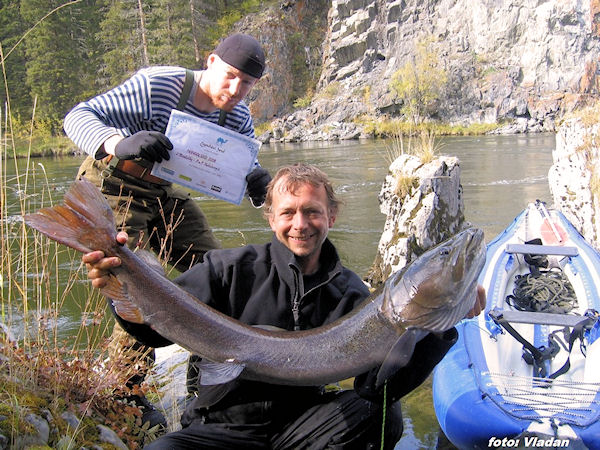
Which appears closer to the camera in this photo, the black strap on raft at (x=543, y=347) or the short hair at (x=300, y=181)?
the short hair at (x=300, y=181)

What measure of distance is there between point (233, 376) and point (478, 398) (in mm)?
2229

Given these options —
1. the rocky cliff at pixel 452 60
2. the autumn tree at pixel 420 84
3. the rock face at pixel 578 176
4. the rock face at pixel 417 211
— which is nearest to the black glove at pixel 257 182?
the rock face at pixel 417 211

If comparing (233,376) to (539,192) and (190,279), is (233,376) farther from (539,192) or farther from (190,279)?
(539,192)

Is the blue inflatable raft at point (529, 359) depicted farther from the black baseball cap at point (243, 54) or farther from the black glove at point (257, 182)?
the black baseball cap at point (243, 54)

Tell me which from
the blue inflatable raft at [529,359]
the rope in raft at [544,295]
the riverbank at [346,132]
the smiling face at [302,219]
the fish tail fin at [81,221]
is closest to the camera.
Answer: the fish tail fin at [81,221]

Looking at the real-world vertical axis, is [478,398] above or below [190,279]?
below

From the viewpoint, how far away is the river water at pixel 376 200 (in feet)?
16.0

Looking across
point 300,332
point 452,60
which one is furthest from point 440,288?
point 452,60

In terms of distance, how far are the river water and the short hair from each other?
167 cm

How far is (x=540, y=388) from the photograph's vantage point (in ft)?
12.9

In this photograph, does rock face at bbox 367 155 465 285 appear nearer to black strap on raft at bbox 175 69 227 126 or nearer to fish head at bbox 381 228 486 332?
black strap on raft at bbox 175 69 227 126

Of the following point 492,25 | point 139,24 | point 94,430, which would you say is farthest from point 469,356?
point 139,24

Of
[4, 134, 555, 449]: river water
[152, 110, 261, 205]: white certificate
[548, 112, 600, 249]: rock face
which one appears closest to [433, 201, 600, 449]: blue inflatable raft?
[4, 134, 555, 449]: river water

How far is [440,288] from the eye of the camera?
2307 millimetres
